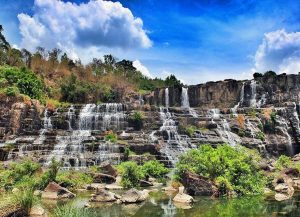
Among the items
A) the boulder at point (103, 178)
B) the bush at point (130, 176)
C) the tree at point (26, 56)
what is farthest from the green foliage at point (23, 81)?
the bush at point (130, 176)

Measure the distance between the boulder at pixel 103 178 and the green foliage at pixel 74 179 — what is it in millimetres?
385

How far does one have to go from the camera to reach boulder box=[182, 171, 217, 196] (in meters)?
25.4

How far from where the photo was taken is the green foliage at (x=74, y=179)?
28266 mm

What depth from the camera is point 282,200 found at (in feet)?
78.7

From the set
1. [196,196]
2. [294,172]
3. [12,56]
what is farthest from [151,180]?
[12,56]

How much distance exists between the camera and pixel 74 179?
29.6 meters

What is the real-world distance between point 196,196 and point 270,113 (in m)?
30.3

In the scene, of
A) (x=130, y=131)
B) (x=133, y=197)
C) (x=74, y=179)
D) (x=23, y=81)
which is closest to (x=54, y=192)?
→ (x=133, y=197)

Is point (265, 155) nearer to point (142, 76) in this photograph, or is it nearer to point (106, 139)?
point (106, 139)

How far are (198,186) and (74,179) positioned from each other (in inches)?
367

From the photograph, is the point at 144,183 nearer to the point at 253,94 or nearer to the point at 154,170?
the point at 154,170

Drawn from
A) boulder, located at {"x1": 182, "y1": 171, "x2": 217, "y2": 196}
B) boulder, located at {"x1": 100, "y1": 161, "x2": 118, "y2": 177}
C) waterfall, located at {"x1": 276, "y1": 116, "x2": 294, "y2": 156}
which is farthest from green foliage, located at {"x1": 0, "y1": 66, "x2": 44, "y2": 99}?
boulder, located at {"x1": 182, "y1": 171, "x2": 217, "y2": 196}

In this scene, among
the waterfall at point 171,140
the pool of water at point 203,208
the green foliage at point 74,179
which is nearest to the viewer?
the pool of water at point 203,208

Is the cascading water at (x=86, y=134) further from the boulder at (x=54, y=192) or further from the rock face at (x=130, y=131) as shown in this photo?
the boulder at (x=54, y=192)
